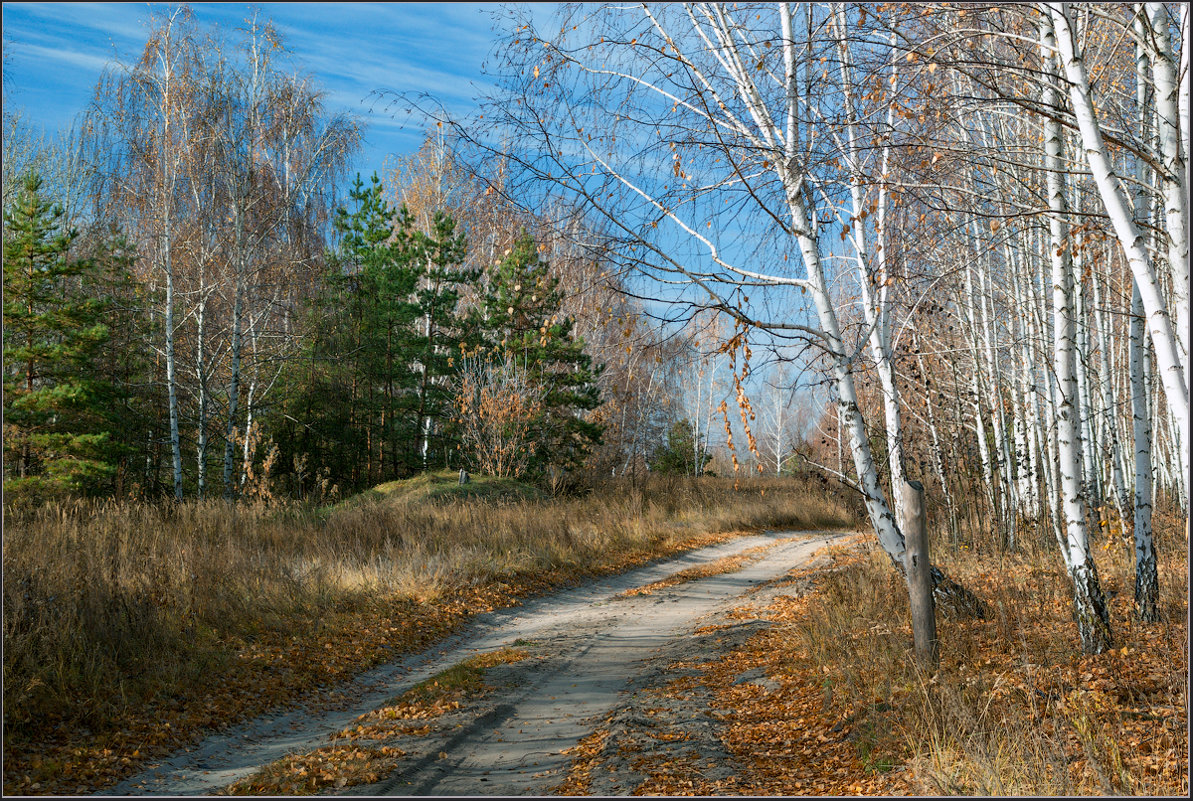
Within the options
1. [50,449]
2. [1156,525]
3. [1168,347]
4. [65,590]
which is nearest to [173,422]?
[50,449]

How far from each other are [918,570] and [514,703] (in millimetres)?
3220

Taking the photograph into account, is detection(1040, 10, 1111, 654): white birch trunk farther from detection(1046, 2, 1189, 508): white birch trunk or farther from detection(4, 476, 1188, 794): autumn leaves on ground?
detection(1046, 2, 1189, 508): white birch trunk

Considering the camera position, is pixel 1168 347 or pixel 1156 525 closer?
pixel 1168 347

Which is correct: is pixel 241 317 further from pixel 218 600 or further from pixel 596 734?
pixel 596 734

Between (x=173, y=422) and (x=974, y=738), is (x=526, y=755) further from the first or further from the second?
(x=173, y=422)

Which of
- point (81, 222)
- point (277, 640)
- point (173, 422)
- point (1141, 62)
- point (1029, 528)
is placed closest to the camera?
point (1141, 62)

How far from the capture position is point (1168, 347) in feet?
11.0

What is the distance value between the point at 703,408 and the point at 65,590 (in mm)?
38256

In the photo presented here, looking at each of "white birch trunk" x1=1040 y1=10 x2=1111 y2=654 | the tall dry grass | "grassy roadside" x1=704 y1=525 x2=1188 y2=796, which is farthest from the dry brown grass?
the tall dry grass

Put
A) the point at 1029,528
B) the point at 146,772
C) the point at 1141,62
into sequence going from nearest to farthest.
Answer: the point at 146,772 < the point at 1141,62 < the point at 1029,528

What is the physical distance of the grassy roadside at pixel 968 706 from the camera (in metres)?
3.84

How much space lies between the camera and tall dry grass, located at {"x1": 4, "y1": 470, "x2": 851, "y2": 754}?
5293 millimetres

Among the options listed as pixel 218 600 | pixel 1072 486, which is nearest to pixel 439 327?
pixel 218 600

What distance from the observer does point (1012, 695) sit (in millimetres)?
4676
